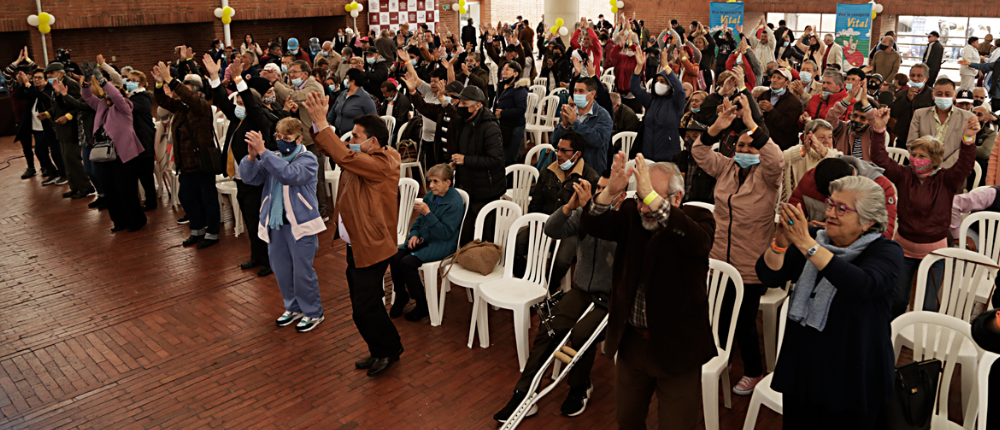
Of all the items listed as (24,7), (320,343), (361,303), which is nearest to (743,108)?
(361,303)

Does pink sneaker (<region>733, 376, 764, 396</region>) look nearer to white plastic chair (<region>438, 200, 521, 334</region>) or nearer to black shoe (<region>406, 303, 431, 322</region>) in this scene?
white plastic chair (<region>438, 200, 521, 334</region>)

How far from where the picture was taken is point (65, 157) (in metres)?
8.93

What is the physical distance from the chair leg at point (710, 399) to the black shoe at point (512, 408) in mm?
958

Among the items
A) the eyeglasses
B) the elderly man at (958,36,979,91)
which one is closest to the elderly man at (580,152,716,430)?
the eyeglasses

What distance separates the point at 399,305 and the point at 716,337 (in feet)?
8.41

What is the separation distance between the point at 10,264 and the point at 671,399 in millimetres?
6605

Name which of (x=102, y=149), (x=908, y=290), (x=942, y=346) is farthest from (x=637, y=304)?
(x=102, y=149)

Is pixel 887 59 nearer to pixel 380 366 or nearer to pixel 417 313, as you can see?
pixel 417 313

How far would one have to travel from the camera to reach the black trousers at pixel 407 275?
5250 mm

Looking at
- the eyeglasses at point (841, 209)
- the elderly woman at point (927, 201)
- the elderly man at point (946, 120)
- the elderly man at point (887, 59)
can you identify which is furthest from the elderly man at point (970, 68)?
the eyeglasses at point (841, 209)

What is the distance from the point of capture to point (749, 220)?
4.21m

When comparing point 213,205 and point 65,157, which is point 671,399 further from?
point 65,157

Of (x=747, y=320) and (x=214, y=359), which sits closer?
(x=747, y=320)

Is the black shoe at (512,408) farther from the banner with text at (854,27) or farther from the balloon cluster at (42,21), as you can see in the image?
the banner with text at (854,27)
